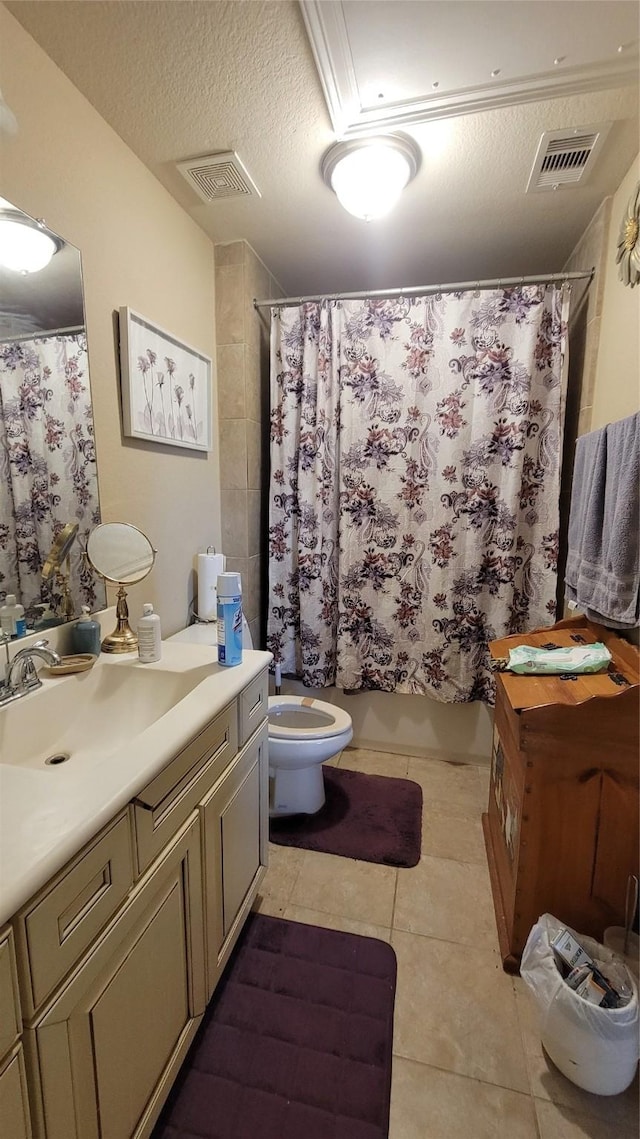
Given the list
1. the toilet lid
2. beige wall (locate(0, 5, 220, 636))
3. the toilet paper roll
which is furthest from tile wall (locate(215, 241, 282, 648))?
the toilet lid

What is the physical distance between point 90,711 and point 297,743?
2.47 ft

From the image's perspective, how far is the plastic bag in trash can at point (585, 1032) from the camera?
917 millimetres

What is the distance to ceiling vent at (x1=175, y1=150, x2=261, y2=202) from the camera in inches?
56.2

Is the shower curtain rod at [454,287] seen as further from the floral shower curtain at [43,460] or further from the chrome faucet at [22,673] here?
the chrome faucet at [22,673]

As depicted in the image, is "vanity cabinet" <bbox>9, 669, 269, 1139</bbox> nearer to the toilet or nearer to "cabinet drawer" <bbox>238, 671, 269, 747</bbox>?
"cabinet drawer" <bbox>238, 671, 269, 747</bbox>

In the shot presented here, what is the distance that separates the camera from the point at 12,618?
1.05 meters

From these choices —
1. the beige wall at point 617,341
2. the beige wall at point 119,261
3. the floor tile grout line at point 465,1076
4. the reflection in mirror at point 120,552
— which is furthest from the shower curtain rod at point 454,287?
the floor tile grout line at point 465,1076

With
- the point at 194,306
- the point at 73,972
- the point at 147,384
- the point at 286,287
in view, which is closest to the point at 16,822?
the point at 73,972

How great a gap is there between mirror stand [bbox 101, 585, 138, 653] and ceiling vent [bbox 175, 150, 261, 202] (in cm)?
137

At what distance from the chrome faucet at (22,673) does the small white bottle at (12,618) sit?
0.05 m

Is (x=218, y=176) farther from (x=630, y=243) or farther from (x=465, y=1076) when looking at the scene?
(x=465, y=1076)

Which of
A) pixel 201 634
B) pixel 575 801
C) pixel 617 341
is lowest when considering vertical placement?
pixel 575 801

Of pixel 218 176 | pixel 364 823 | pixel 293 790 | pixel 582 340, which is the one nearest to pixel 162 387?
pixel 218 176

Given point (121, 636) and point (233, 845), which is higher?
point (121, 636)
